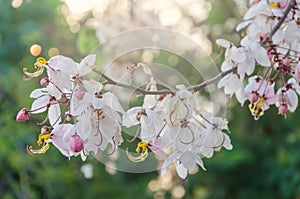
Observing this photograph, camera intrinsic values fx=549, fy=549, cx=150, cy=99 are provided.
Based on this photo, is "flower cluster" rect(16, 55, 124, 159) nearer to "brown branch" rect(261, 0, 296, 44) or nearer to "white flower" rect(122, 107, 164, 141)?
"white flower" rect(122, 107, 164, 141)

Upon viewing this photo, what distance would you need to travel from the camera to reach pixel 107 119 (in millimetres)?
645

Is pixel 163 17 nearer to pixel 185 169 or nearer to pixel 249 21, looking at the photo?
pixel 249 21

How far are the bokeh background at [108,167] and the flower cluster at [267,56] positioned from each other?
76 cm

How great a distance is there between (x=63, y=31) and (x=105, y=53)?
1.57ft

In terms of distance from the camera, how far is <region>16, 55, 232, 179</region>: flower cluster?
2.10ft

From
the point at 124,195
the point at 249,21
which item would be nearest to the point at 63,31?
the point at 124,195

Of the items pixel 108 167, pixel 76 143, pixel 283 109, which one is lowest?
pixel 76 143

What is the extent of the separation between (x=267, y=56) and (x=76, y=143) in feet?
1.04

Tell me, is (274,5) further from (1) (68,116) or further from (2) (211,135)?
(1) (68,116)

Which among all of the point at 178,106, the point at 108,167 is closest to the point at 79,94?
the point at 178,106

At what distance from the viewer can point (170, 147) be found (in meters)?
0.72

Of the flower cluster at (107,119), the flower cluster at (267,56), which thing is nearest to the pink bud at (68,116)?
the flower cluster at (107,119)

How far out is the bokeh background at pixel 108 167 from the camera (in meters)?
1.72

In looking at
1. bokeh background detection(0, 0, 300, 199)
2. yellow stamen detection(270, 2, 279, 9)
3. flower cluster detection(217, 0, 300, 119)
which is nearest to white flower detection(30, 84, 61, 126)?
flower cluster detection(217, 0, 300, 119)
